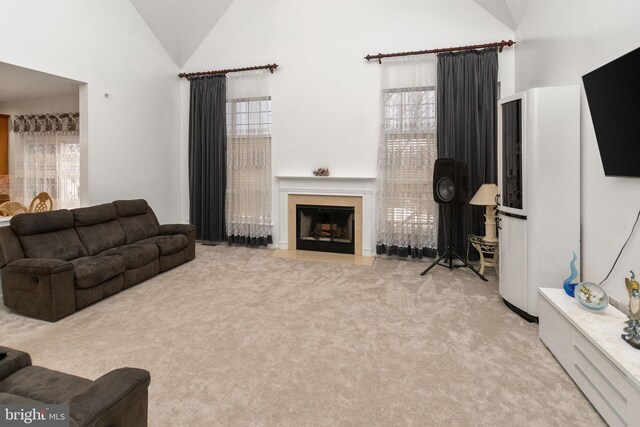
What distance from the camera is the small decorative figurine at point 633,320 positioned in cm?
163

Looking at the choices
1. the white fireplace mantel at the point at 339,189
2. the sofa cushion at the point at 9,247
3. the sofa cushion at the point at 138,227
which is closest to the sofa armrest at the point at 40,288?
the sofa cushion at the point at 9,247

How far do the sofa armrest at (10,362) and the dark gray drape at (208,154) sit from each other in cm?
396

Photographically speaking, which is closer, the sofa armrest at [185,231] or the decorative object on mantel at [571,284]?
the decorative object on mantel at [571,284]

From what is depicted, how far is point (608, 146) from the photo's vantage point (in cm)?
204

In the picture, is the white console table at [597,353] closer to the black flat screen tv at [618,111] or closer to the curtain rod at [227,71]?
the black flat screen tv at [618,111]

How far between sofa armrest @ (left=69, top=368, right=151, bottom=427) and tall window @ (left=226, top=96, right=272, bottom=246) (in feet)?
13.3

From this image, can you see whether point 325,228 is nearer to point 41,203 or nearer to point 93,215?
point 93,215

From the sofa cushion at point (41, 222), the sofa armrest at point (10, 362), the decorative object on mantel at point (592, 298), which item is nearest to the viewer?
the sofa armrest at point (10, 362)

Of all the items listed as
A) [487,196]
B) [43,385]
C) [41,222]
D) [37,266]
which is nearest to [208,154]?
[41,222]

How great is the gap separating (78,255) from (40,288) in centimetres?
72

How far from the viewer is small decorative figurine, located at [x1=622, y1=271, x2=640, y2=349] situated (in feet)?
5.34

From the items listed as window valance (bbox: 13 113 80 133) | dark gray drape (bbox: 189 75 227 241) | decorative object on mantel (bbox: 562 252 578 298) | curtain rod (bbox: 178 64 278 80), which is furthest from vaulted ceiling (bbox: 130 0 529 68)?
decorative object on mantel (bbox: 562 252 578 298)

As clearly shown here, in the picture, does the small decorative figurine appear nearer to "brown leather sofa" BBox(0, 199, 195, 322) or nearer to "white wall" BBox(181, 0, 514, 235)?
"white wall" BBox(181, 0, 514, 235)

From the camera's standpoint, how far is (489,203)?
11.9 ft
